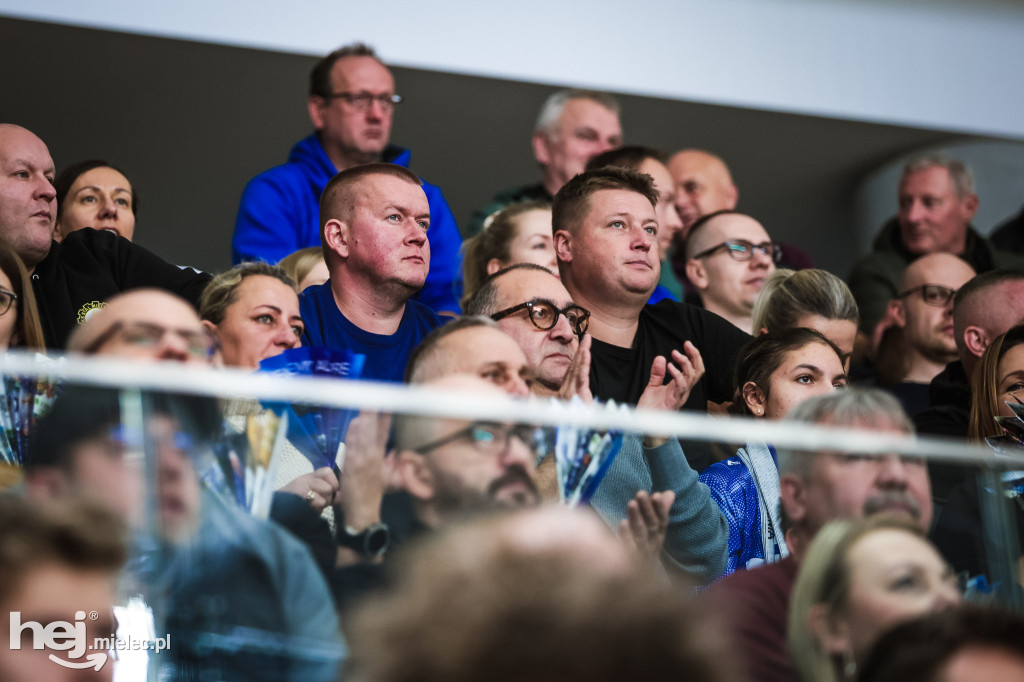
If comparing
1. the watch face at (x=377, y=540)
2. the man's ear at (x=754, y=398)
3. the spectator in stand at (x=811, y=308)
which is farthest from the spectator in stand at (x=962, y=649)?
the spectator in stand at (x=811, y=308)

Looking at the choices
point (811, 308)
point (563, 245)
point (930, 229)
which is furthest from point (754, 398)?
point (930, 229)

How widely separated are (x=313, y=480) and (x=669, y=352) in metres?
1.55

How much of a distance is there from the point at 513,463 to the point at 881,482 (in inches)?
17.8

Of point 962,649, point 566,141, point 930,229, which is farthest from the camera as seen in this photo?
point 930,229

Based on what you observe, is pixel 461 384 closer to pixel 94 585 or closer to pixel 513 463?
pixel 513 463

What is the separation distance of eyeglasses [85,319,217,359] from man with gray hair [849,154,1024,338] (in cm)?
316

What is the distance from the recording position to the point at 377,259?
9.50ft

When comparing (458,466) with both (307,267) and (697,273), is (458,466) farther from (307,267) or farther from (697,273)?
(697,273)

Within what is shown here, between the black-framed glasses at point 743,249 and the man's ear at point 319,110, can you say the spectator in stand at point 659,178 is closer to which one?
the black-framed glasses at point 743,249

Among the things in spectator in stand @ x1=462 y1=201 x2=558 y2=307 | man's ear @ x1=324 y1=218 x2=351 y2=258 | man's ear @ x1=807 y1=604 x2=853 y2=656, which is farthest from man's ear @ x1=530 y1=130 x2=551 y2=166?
man's ear @ x1=807 y1=604 x2=853 y2=656

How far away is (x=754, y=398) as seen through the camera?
2.60 meters

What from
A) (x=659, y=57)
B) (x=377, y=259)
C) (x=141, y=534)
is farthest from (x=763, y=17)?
(x=141, y=534)

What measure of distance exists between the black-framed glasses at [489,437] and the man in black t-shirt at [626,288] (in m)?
1.40
